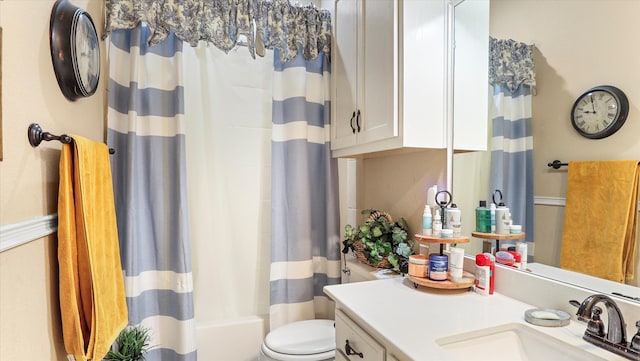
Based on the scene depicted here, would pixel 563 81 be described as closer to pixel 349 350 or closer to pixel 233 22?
pixel 349 350

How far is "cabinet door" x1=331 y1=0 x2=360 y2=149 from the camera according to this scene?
1716 millimetres

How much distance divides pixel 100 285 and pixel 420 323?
114 cm

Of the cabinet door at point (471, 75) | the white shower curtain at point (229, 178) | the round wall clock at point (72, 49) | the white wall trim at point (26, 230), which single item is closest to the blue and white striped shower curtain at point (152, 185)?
the white shower curtain at point (229, 178)

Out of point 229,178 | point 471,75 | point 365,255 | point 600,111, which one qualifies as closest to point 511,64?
point 471,75

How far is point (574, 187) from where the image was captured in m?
0.96

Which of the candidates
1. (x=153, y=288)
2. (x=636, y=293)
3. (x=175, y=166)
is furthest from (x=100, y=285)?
(x=636, y=293)

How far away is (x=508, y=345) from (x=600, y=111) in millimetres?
707

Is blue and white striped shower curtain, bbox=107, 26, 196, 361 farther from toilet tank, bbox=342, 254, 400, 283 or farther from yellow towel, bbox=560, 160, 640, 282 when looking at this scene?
yellow towel, bbox=560, 160, 640, 282

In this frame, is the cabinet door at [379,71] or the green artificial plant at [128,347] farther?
the green artificial plant at [128,347]

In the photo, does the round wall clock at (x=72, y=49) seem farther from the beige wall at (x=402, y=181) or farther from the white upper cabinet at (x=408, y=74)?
the beige wall at (x=402, y=181)

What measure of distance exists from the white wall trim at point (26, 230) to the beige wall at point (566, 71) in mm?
1545

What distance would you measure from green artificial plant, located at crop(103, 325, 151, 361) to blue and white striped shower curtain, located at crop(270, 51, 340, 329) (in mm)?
691

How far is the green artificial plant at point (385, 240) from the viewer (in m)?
1.55

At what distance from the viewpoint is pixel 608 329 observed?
0.79m
